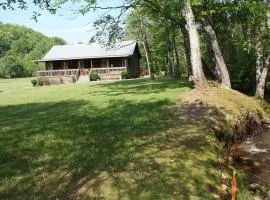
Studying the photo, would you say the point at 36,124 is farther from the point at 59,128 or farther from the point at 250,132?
the point at 250,132

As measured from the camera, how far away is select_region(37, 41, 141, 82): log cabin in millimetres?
55812

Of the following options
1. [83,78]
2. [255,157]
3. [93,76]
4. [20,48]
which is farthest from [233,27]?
[20,48]

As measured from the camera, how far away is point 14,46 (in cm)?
15850

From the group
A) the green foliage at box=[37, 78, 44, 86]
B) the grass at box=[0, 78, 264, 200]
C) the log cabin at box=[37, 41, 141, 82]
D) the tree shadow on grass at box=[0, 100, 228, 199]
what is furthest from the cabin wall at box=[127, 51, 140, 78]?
the tree shadow on grass at box=[0, 100, 228, 199]

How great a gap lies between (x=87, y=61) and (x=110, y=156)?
52.2 meters

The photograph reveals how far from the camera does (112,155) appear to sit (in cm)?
1048

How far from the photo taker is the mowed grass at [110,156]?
8.48m

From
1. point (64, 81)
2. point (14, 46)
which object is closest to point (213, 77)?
point (64, 81)

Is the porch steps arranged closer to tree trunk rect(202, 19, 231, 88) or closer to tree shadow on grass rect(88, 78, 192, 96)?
tree shadow on grass rect(88, 78, 192, 96)

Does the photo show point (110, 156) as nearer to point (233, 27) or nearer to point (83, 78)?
point (233, 27)

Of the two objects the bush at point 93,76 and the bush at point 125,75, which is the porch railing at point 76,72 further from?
the bush at point 93,76

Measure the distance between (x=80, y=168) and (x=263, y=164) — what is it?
561cm

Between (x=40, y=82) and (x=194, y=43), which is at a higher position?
(x=194, y=43)

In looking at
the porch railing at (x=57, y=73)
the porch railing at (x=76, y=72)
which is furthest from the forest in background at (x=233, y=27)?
the porch railing at (x=57, y=73)
